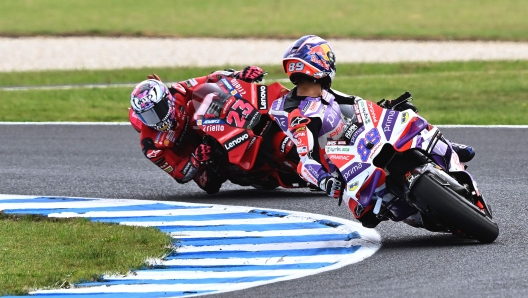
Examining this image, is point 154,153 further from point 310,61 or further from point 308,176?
point 308,176

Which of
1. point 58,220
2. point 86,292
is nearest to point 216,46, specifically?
point 58,220

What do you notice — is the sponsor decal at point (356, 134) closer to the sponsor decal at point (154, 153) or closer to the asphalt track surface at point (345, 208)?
the asphalt track surface at point (345, 208)

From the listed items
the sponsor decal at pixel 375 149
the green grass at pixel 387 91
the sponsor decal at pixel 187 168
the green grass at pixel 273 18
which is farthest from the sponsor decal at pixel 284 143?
the green grass at pixel 273 18

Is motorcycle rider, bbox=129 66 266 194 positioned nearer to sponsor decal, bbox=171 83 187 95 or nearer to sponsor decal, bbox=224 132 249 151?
sponsor decal, bbox=171 83 187 95

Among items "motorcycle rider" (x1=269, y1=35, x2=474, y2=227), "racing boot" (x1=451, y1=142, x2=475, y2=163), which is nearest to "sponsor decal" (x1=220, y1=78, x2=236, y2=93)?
"motorcycle rider" (x1=269, y1=35, x2=474, y2=227)

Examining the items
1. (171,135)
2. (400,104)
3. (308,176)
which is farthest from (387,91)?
(308,176)

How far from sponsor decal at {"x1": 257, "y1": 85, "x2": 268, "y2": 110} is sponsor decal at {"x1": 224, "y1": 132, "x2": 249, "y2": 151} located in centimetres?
32

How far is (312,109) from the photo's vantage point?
8031mm

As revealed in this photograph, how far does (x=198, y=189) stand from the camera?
1116cm

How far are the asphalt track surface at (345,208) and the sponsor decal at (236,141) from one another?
0.54 metres

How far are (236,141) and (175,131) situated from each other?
771mm

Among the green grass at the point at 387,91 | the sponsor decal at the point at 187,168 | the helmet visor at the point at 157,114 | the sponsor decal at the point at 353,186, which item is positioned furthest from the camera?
the green grass at the point at 387,91

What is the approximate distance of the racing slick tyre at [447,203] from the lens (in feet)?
23.4

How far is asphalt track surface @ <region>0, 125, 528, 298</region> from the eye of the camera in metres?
6.17
